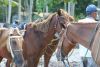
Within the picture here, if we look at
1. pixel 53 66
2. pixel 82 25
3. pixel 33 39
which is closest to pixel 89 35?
pixel 82 25

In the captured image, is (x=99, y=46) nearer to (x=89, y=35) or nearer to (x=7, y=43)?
(x=89, y=35)

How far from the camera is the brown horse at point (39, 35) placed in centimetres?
942

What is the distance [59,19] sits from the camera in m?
9.39

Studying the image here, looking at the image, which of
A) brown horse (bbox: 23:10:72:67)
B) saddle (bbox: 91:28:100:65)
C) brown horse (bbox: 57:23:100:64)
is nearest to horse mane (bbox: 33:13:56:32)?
brown horse (bbox: 23:10:72:67)

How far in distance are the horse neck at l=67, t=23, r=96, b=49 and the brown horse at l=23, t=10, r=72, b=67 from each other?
190 centimetres

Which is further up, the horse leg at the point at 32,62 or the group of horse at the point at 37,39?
the group of horse at the point at 37,39

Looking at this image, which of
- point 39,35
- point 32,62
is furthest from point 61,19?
point 32,62

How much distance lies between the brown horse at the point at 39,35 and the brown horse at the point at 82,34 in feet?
5.04

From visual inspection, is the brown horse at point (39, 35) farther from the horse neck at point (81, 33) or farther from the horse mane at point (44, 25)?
the horse neck at point (81, 33)

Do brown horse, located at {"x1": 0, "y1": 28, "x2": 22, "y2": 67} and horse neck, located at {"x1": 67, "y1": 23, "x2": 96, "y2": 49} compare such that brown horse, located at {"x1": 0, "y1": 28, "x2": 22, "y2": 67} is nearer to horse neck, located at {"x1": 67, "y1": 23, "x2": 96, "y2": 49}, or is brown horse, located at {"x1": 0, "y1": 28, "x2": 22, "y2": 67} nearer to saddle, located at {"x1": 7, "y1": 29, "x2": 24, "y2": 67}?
saddle, located at {"x1": 7, "y1": 29, "x2": 24, "y2": 67}

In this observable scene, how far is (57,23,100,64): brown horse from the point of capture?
665 centimetres

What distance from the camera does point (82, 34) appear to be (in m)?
7.03

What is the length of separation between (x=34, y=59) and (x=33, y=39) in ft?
1.73

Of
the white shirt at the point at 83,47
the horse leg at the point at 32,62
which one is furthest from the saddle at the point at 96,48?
the horse leg at the point at 32,62
